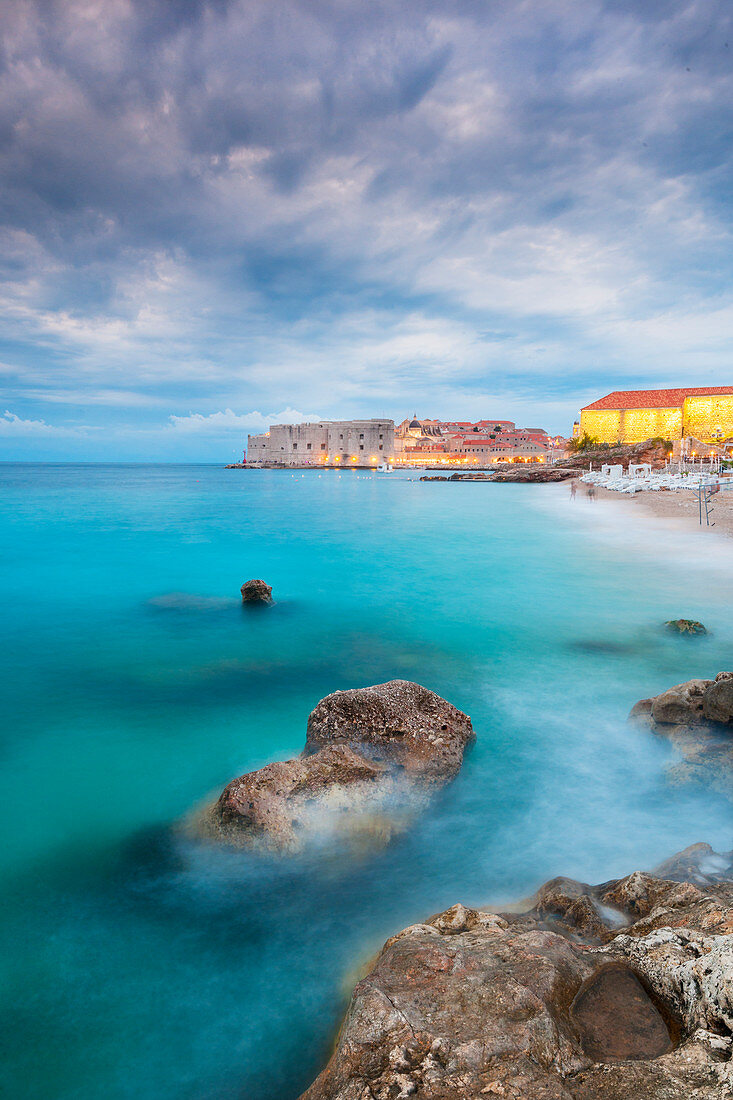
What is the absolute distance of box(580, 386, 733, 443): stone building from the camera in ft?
186

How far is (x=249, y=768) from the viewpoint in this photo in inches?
183

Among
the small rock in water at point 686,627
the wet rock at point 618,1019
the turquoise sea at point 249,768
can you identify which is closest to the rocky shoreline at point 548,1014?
the wet rock at point 618,1019

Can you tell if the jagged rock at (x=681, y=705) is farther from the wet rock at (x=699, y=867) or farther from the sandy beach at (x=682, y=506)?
the sandy beach at (x=682, y=506)

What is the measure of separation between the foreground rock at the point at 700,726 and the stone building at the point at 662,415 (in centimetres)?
5839

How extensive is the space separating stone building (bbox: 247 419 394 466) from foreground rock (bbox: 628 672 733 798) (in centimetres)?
9564

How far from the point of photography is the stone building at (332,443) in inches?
3912

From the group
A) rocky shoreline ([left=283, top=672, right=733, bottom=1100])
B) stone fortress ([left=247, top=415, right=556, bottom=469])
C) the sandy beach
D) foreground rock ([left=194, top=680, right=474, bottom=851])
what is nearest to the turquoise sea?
foreground rock ([left=194, top=680, right=474, bottom=851])

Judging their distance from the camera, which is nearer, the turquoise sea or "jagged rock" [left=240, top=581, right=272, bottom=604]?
the turquoise sea

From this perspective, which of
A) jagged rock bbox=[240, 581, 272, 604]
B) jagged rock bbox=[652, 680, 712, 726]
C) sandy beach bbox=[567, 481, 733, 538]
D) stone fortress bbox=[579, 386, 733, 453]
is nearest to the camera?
jagged rock bbox=[652, 680, 712, 726]

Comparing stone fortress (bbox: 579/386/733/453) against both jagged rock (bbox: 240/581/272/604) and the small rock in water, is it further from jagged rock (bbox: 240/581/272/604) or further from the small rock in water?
jagged rock (bbox: 240/581/272/604)

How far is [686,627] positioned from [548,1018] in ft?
23.2

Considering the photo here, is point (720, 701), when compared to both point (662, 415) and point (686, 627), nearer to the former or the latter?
point (686, 627)

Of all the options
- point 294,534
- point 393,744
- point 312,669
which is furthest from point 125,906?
point 294,534

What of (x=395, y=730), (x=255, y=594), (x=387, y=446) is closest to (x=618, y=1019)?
(x=395, y=730)
